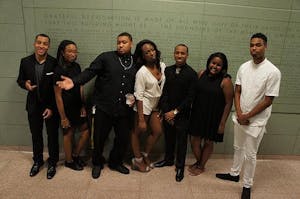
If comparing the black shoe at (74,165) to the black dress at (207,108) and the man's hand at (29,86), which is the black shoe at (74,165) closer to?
the man's hand at (29,86)

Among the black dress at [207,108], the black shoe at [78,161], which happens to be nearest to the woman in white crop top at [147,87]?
the black dress at [207,108]

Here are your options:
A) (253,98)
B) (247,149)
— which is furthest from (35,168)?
(253,98)

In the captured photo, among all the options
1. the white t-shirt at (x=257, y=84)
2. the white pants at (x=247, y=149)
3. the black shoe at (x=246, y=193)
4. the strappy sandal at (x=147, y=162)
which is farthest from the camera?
the strappy sandal at (x=147, y=162)

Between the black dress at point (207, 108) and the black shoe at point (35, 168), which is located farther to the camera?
the black shoe at point (35, 168)

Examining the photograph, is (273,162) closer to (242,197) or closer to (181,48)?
(242,197)

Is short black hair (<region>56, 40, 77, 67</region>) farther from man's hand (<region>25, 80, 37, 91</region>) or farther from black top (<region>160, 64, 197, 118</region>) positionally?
black top (<region>160, 64, 197, 118</region>)

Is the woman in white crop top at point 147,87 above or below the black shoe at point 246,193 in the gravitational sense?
above

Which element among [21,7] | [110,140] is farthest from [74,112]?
[21,7]

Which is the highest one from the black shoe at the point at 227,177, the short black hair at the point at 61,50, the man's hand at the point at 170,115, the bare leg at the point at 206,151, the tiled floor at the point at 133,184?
the short black hair at the point at 61,50

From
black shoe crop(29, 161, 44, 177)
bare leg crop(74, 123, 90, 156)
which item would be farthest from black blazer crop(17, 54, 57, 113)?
black shoe crop(29, 161, 44, 177)

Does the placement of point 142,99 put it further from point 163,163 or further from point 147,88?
point 163,163

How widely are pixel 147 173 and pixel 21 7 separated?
7.05 feet

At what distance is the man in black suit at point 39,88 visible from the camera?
2488 mm

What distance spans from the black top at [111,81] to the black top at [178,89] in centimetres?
35
